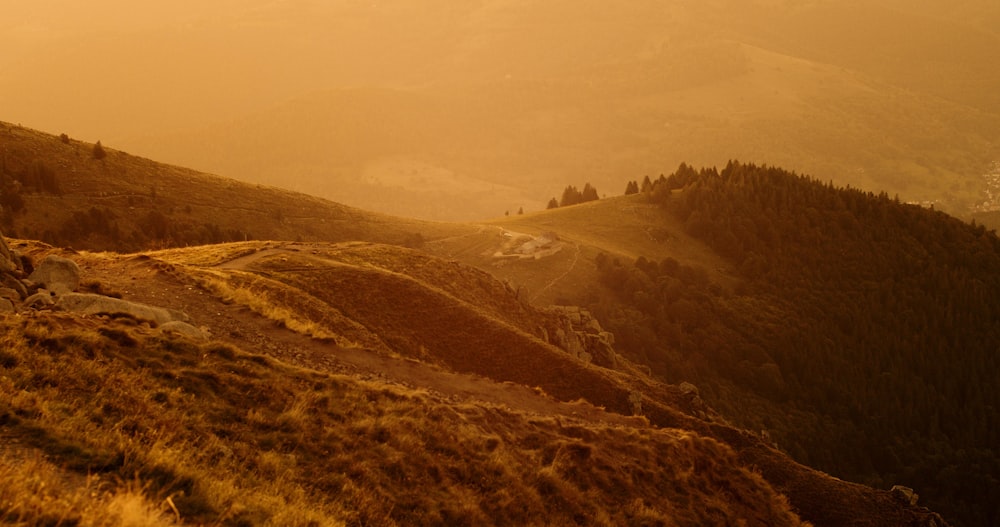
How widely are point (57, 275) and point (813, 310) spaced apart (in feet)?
241

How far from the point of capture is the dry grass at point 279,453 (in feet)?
27.0

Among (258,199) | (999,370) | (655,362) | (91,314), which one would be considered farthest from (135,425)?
(999,370)

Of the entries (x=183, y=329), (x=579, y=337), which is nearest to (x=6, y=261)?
(x=183, y=329)

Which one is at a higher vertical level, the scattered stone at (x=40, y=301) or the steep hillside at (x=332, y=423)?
the scattered stone at (x=40, y=301)

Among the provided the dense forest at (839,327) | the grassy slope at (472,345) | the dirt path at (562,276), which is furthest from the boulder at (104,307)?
the dense forest at (839,327)

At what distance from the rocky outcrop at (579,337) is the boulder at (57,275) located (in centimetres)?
2018

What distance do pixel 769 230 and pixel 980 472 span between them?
117 ft

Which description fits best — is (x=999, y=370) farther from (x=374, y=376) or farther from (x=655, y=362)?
(x=374, y=376)

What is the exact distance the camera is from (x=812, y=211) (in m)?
84.4

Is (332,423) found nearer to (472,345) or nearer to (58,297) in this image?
(58,297)

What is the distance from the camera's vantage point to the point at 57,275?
1716 cm

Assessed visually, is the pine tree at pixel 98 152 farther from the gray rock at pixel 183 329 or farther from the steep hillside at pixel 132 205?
the gray rock at pixel 183 329

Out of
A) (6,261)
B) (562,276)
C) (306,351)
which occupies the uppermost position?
(562,276)

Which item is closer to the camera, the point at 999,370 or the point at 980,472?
the point at 980,472
